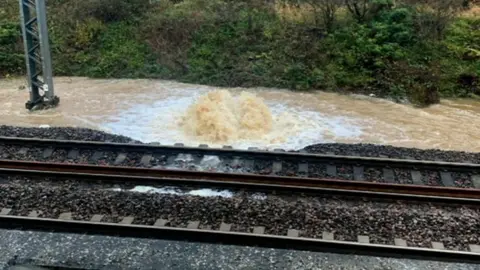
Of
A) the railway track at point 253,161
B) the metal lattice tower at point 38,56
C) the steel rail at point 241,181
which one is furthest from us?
the metal lattice tower at point 38,56

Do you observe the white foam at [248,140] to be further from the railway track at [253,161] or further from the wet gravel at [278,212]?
the wet gravel at [278,212]

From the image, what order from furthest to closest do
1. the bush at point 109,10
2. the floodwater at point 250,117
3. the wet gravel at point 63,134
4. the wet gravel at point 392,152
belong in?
the bush at point 109,10, the floodwater at point 250,117, the wet gravel at point 63,134, the wet gravel at point 392,152

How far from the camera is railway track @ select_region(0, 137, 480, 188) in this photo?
1031cm

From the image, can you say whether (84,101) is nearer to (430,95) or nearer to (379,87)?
(379,87)

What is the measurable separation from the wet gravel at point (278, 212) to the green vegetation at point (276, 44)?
921cm

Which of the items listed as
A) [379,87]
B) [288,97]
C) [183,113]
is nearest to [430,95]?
[379,87]

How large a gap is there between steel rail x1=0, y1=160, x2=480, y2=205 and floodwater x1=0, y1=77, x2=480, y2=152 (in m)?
3.11

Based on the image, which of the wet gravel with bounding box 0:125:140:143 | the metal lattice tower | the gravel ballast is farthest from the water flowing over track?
the metal lattice tower

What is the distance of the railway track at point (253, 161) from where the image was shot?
10.3 meters

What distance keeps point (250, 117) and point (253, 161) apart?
11.7ft

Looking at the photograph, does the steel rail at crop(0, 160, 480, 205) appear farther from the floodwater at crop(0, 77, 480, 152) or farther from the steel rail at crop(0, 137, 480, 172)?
the floodwater at crop(0, 77, 480, 152)

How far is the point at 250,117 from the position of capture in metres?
14.3

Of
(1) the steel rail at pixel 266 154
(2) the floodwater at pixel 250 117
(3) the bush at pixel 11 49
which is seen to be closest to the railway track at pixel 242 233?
(1) the steel rail at pixel 266 154

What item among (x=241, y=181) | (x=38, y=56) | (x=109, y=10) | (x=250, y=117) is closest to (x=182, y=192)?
(x=241, y=181)
